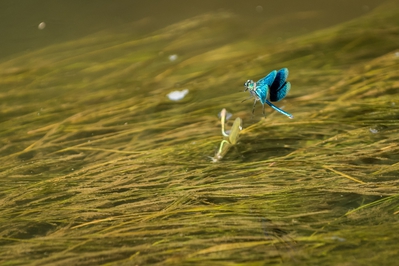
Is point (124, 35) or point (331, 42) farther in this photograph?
point (124, 35)

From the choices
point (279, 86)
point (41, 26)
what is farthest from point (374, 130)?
point (41, 26)

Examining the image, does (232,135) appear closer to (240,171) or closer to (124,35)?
(240,171)

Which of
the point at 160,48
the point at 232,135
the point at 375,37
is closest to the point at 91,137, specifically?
the point at 232,135

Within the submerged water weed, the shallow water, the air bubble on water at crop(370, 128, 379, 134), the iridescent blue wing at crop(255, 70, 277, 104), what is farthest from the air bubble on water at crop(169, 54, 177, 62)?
the air bubble on water at crop(370, 128, 379, 134)

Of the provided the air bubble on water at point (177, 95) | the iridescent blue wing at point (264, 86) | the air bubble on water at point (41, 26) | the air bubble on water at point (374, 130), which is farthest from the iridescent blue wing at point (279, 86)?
the air bubble on water at point (41, 26)

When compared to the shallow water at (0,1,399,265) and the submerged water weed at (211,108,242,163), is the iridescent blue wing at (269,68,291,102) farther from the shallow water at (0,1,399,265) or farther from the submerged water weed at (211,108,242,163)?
the shallow water at (0,1,399,265)

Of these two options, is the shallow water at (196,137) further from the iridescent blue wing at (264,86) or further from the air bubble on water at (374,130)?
the iridescent blue wing at (264,86)
